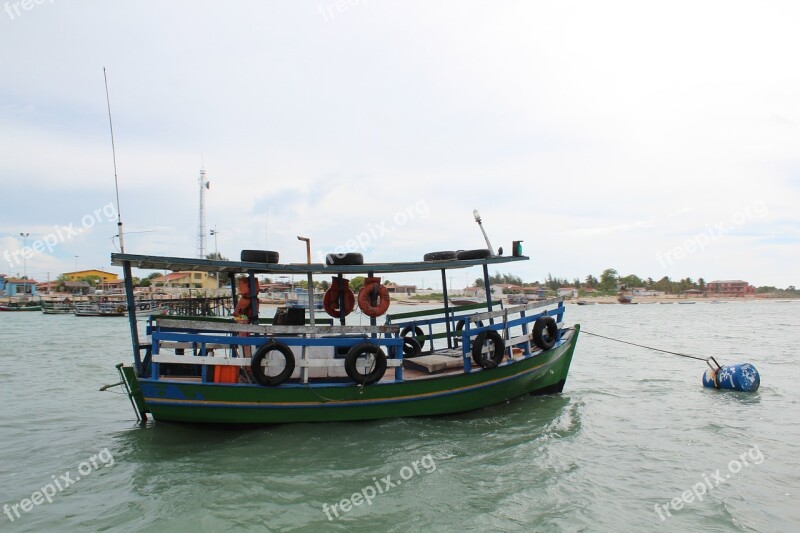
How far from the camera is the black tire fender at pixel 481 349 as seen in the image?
820cm

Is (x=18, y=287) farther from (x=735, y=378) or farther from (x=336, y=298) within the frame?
(x=735, y=378)

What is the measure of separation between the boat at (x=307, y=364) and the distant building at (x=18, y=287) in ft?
335

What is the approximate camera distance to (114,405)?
10125 mm

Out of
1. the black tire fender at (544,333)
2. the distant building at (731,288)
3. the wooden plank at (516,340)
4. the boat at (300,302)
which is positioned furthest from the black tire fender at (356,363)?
the distant building at (731,288)

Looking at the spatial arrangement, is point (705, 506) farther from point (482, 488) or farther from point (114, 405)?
point (114, 405)

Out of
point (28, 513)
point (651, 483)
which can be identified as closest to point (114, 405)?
point (28, 513)

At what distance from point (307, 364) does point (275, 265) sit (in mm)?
1687

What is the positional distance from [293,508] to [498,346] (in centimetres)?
464

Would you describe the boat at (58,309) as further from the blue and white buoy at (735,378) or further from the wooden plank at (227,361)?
the blue and white buoy at (735,378)

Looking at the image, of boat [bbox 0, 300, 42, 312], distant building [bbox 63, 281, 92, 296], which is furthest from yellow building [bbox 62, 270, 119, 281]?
boat [bbox 0, 300, 42, 312]

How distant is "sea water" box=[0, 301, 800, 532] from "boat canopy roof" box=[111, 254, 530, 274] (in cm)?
254

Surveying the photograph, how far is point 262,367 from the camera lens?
23.0 ft

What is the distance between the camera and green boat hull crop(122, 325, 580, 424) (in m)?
6.95

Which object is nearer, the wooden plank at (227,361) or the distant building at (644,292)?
the wooden plank at (227,361)
